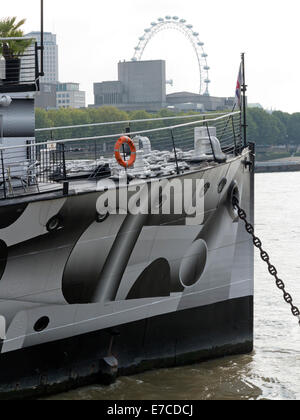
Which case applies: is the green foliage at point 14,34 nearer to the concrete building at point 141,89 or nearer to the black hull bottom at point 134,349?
the black hull bottom at point 134,349

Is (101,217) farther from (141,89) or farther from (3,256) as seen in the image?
(141,89)

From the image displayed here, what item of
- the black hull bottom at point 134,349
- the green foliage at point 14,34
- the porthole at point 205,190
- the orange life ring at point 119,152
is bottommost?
the black hull bottom at point 134,349

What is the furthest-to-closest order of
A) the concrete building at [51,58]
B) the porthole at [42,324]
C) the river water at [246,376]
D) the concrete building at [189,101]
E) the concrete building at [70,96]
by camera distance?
1. the concrete building at [51,58]
2. the concrete building at [70,96]
3. the concrete building at [189,101]
4. the river water at [246,376]
5. the porthole at [42,324]

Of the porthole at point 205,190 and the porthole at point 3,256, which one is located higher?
the porthole at point 205,190

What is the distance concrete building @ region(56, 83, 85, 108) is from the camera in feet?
409

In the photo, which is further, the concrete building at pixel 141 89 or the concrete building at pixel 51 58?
the concrete building at pixel 51 58

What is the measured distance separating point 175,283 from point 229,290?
1465 millimetres

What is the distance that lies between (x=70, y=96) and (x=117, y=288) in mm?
119636

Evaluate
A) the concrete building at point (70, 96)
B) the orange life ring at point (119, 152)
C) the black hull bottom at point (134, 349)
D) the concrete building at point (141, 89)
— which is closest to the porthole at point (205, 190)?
the orange life ring at point (119, 152)

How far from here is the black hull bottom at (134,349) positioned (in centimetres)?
1103

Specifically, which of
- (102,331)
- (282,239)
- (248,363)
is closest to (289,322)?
(248,363)

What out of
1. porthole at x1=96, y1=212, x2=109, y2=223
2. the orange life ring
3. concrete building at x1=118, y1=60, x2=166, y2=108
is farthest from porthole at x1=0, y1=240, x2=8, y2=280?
concrete building at x1=118, y1=60, x2=166, y2=108

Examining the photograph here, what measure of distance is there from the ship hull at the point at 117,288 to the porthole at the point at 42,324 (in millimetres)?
16

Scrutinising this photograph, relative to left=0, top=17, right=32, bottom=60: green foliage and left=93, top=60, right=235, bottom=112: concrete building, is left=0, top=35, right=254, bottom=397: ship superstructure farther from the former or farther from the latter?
left=93, top=60, right=235, bottom=112: concrete building
